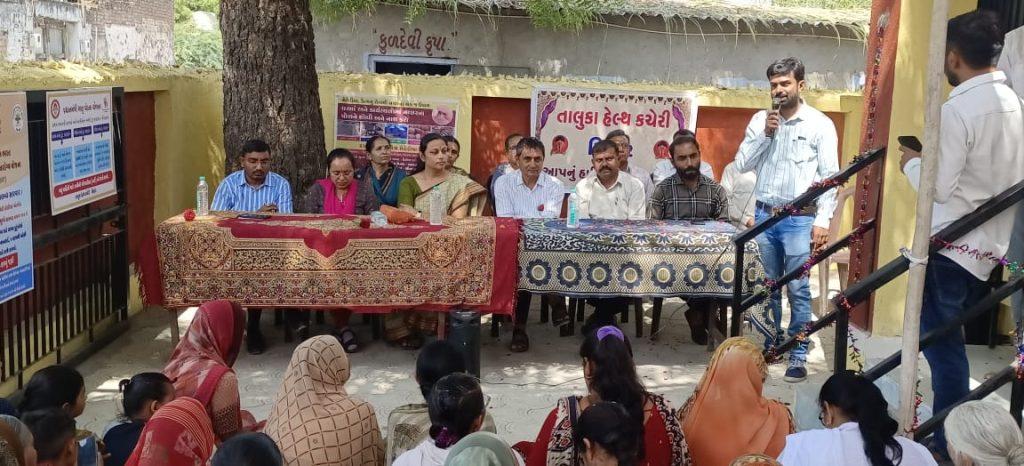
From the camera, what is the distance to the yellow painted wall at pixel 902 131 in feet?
19.2

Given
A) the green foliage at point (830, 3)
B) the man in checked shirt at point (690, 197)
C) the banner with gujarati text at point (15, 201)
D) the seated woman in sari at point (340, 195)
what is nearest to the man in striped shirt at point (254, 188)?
the seated woman in sari at point (340, 195)

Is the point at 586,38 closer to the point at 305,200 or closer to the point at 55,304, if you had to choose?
the point at 305,200

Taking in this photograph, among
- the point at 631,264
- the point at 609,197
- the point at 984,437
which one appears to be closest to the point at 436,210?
the point at 631,264

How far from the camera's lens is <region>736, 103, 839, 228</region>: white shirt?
6.56 m

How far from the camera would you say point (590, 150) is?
10.2 metres

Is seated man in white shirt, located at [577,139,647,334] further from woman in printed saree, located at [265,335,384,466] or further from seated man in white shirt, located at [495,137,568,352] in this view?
woman in printed saree, located at [265,335,384,466]

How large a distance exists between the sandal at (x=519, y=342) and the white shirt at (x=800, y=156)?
6.80 ft

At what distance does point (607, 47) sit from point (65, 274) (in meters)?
8.12

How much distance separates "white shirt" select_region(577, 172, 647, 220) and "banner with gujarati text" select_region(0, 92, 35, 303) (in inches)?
153

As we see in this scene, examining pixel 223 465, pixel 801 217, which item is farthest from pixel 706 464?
pixel 801 217

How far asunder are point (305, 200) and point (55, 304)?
6.54 ft

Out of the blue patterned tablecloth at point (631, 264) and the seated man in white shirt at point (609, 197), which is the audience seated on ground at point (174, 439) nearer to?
the blue patterned tablecloth at point (631, 264)

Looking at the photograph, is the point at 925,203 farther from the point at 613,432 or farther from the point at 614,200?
the point at 614,200

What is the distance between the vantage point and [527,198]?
26.4 feet
